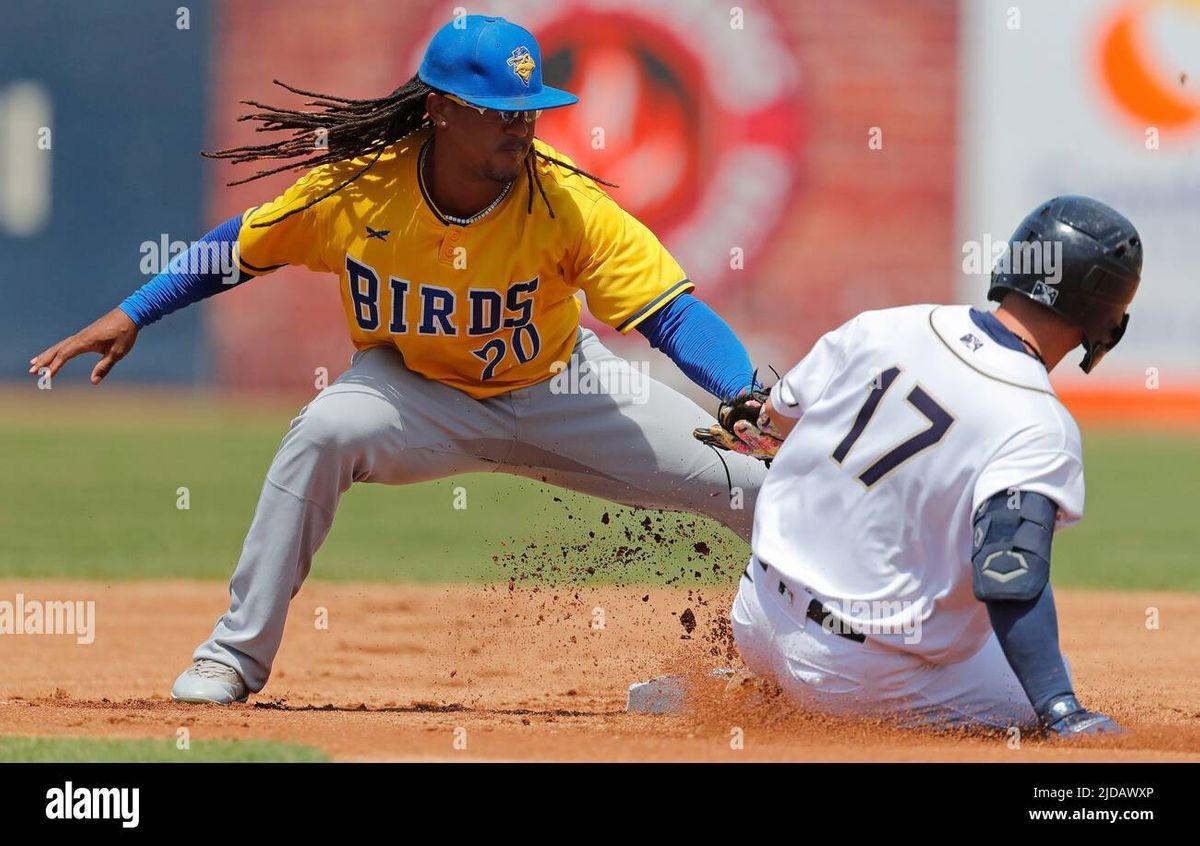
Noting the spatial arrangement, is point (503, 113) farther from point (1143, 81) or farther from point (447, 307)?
point (1143, 81)

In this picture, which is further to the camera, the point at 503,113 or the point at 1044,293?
the point at 503,113

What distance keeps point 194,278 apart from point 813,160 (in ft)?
46.9

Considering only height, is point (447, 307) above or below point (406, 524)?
above

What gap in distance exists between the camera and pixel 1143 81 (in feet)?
57.2

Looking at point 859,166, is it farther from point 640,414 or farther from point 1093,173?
point 640,414

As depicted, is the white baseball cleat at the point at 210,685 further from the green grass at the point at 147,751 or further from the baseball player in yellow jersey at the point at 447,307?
the green grass at the point at 147,751

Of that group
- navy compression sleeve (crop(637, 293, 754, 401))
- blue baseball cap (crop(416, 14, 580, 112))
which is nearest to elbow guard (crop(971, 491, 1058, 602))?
navy compression sleeve (crop(637, 293, 754, 401))

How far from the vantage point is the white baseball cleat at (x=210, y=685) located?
15.4 feet

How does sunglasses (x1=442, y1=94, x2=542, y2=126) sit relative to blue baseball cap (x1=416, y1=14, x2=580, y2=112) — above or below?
below

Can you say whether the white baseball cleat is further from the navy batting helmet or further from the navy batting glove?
the navy batting helmet

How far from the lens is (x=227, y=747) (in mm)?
3783

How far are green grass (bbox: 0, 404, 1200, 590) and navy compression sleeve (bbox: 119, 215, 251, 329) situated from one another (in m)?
1.65

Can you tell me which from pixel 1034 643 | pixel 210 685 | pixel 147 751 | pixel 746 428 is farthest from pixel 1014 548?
pixel 210 685

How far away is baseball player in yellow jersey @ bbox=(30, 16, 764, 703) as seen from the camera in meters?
4.71
